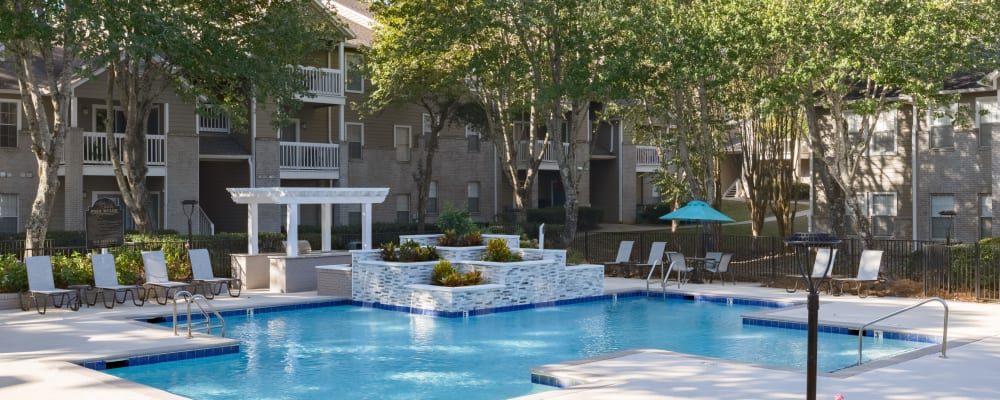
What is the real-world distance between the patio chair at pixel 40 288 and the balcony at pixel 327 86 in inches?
703

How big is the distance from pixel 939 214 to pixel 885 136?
2934 millimetres

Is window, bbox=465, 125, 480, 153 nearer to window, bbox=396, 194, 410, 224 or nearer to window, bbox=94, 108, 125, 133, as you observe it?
window, bbox=396, 194, 410, 224

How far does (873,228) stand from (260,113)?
20284mm

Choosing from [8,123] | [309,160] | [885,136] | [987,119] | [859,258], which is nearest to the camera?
[859,258]

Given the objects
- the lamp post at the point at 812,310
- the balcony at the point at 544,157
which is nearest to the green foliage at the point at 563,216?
the balcony at the point at 544,157

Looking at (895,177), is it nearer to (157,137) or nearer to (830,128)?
(830,128)

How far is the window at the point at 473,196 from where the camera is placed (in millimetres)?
42844

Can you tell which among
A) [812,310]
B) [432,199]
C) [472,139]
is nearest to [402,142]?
[432,199]

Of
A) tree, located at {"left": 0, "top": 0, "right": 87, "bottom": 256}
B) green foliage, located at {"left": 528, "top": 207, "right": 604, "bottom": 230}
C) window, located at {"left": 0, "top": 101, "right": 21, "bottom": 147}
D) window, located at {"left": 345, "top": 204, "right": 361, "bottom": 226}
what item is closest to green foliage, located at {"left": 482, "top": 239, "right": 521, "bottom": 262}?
tree, located at {"left": 0, "top": 0, "right": 87, "bottom": 256}

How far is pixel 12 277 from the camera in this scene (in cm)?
1934

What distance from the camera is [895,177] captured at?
104ft

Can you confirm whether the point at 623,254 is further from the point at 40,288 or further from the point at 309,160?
the point at 40,288

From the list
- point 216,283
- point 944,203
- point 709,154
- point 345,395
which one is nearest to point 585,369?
point 345,395

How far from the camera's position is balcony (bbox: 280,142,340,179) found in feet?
119
